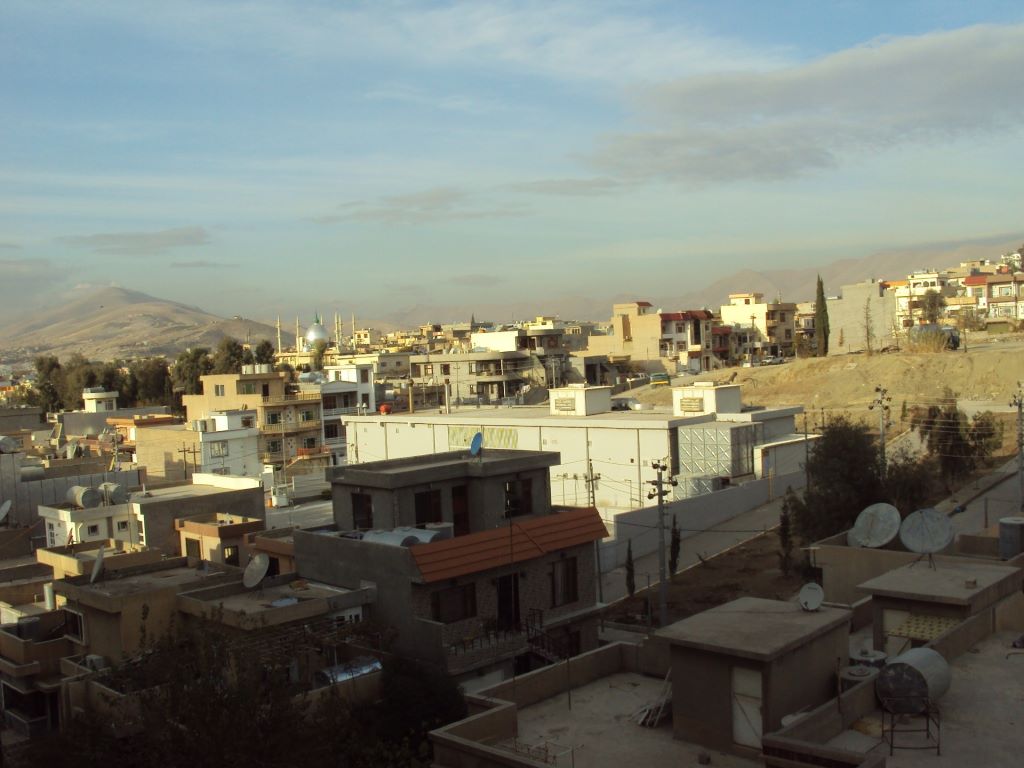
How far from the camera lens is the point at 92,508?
1103 inches

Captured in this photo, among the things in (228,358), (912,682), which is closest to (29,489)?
(912,682)

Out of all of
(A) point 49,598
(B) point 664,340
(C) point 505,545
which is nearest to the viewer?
(C) point 505,545

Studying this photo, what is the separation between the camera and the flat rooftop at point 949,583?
39.2 ft

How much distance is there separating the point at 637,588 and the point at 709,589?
2.47 metres

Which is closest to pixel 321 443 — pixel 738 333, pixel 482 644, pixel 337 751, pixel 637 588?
pixel 637 588

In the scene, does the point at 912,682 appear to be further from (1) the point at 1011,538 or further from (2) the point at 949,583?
(1) the point at 1011,538

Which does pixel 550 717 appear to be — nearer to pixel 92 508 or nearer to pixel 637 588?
pixel 637 588

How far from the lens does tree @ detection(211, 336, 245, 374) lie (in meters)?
77.8

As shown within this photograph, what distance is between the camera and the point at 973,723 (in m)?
9.43

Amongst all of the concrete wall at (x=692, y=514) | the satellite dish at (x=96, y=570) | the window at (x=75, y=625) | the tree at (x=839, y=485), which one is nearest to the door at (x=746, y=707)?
the window at (x=75, y=625)

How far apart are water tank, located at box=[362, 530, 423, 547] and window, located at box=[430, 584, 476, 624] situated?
1077 millimetres

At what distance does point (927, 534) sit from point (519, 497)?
883 centimetres

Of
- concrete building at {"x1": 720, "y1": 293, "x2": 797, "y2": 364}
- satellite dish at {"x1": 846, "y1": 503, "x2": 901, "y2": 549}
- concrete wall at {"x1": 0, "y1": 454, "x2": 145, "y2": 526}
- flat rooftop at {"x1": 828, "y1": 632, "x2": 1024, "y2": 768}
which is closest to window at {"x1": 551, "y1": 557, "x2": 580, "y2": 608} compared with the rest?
satellite dish at {"x1": 846, "y1": 503, "x2": 901, "y2": 549}

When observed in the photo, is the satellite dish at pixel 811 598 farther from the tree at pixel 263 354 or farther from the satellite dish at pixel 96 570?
the tree at pixel 263 354
